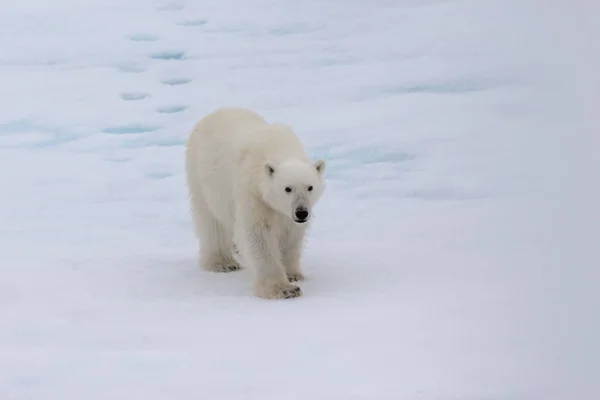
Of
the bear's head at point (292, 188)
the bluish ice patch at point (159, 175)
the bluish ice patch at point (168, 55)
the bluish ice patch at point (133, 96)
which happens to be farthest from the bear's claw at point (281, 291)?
the bluish ice patch at point (168, 55)

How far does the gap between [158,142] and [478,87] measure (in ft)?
11.1

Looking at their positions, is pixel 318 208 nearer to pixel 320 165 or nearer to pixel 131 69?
pixel 320 165

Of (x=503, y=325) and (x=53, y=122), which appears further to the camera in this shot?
(x=53, y=122)

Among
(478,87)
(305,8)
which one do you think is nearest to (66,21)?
(305,8)

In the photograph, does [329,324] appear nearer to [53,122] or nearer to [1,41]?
[53,122]

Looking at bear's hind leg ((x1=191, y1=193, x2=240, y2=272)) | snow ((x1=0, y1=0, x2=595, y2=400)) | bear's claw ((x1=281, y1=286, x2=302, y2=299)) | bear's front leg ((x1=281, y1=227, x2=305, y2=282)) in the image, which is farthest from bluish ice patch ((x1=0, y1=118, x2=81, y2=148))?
bear's claw ((x1=281, y1=286, x2=302, y2=299))

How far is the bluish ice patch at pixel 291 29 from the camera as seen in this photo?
12.8 m

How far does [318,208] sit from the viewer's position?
6961 mm

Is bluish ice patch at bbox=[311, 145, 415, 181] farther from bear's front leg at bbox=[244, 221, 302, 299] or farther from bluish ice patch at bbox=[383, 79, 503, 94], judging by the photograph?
bear's front leg at bbox=[244, 221, 302, 299]

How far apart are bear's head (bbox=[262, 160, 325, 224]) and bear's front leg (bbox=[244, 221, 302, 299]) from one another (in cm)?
17

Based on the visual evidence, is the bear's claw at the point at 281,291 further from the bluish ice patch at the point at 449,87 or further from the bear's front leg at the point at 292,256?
the bluish ice patch at the point at 449,87

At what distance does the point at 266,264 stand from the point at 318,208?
7.96ft

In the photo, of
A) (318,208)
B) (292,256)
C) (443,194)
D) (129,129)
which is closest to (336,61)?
(129,129)

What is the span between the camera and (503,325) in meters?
3.53
